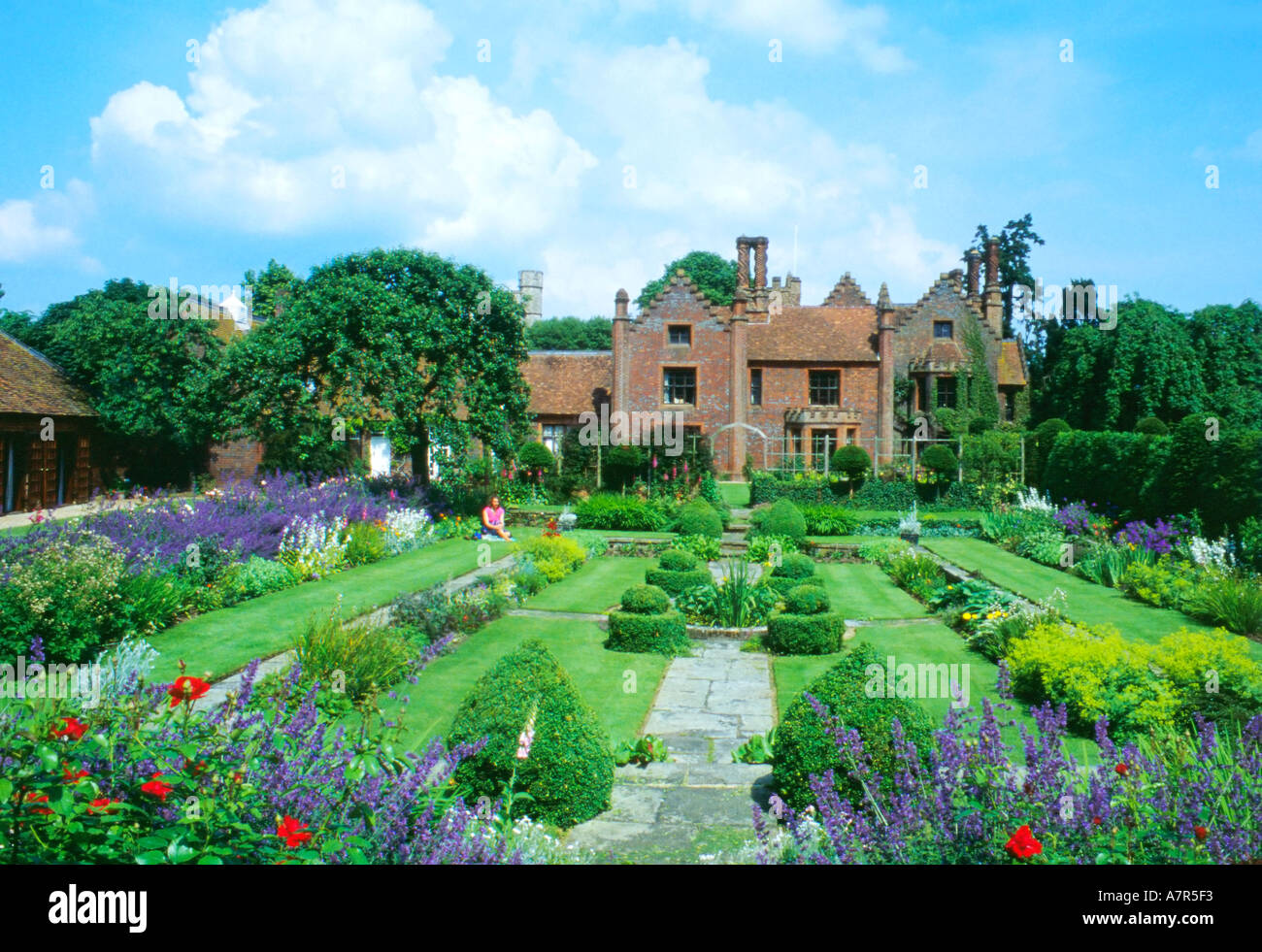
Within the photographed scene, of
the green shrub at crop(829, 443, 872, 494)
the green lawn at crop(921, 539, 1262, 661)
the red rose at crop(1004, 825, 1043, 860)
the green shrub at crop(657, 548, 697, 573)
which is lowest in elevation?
the green lawn at crop(921, 539, 1262, 661)

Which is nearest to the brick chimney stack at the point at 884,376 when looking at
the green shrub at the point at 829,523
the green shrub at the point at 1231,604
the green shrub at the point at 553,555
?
the green shrub at the point at 829,523

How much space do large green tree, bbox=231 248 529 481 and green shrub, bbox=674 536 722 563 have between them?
596cm

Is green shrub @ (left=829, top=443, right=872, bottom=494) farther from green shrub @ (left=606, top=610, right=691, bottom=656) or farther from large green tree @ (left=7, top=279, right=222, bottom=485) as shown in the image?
large green tree @ (left=7, top=279, right=222, bottom=485)

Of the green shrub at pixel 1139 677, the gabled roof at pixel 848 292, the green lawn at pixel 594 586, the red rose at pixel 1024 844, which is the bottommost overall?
the green lawn at pixel 594 586

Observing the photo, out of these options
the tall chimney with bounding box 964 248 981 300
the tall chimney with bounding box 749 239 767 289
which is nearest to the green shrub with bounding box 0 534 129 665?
the tall chimney with bounding box 749 239 767 289

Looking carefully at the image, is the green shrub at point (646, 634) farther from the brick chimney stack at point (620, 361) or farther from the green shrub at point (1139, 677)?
the brick chimney stack at point (620, 361)

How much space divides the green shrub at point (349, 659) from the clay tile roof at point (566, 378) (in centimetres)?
2701

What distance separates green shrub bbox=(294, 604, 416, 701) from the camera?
7832 millimetres

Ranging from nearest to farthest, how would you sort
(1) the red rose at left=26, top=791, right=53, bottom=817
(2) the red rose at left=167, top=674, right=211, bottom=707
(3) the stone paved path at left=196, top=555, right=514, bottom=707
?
(1) the red rose at left=26, top=791, right=53, bottom=817, (2) the red rose at left=167, top=674, right=211, bottom=707, (3) the stone paved path at left=196, top=555, right=514, bottom=707

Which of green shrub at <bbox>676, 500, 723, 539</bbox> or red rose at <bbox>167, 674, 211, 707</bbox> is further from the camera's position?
green shrub at <bbox>676, 500, 723, 539</bbox>

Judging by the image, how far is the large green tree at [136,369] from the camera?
26250 mm

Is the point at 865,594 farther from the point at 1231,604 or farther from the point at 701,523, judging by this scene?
the point at 701,523
